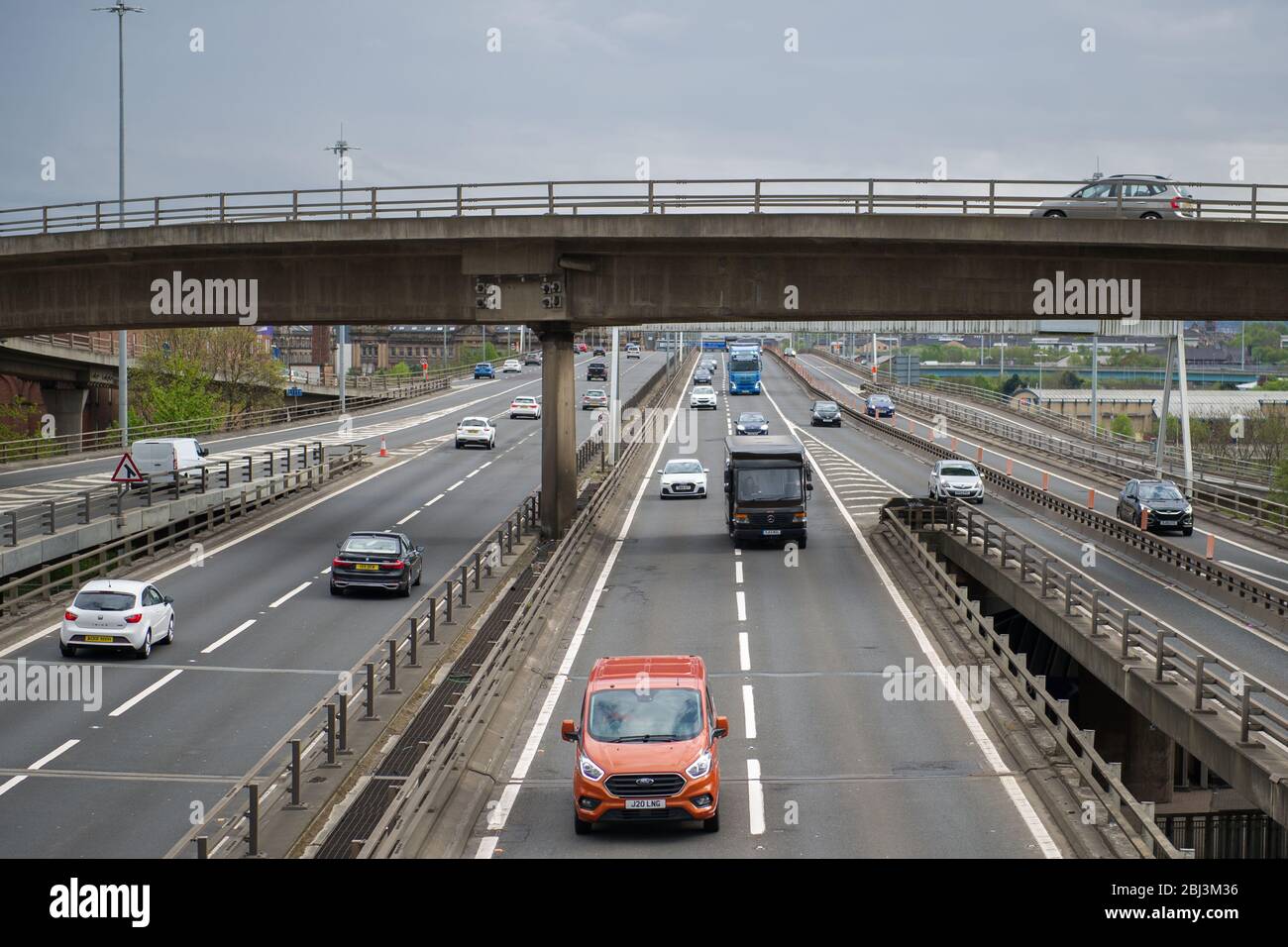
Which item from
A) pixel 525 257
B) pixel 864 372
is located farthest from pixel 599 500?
pixel 864 372

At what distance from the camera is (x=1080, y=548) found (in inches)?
1645

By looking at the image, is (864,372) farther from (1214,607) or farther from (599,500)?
(1214,607)

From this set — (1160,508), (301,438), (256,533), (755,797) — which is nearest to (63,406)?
(301,438)

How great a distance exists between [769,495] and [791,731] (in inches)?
733

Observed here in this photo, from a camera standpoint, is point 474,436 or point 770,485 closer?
point 770,485

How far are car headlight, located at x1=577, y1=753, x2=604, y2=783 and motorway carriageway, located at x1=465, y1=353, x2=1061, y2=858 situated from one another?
0.75 meters

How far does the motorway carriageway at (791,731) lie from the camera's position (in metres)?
16.0

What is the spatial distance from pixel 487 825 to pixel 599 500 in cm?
2946

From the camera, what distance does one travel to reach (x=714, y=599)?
31891 millimetres

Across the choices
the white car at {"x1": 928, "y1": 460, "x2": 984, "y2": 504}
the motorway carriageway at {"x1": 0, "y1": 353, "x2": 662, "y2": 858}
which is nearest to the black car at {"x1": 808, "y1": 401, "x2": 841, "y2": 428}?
the white car at {"x1": 928, "y1": 460, "x2": 984, "y2": 504}

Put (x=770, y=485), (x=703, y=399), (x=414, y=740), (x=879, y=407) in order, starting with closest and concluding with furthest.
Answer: (x=414, y=740)
(x=770, y=485)
(x=879, y=407)
(x=703, y=399)

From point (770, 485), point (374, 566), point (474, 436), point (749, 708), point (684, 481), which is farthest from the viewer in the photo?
point (474, 436)

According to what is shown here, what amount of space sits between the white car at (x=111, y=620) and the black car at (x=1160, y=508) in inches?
1232

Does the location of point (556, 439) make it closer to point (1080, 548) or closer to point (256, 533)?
point (256, 533)
